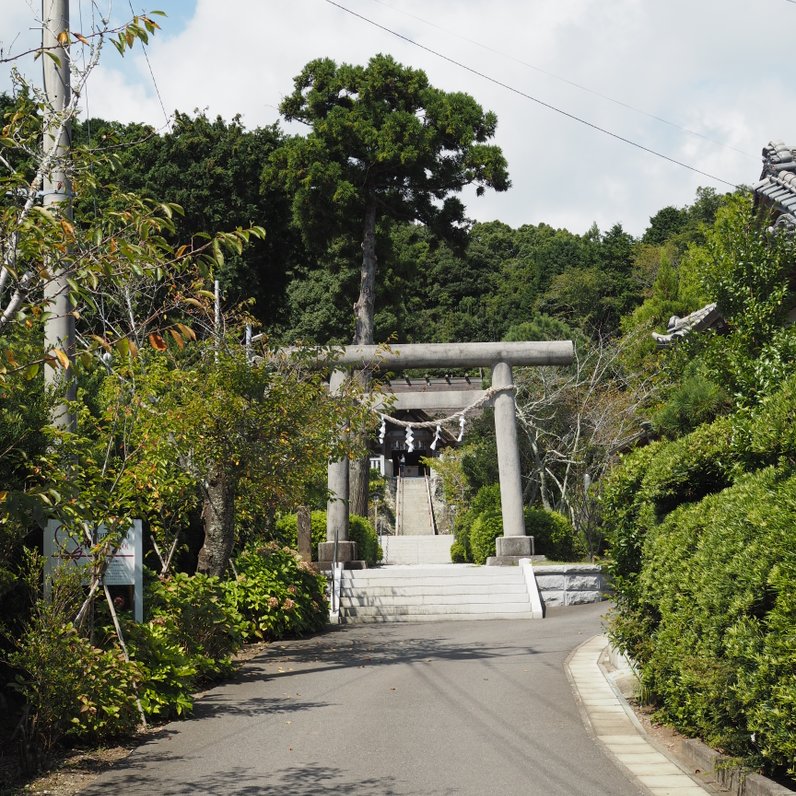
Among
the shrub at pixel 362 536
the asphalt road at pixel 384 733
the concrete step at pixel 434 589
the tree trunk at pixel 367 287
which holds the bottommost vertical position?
the asphalt road at pixel 384 733

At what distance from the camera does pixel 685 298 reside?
3341 cm

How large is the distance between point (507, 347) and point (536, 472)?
721 cm

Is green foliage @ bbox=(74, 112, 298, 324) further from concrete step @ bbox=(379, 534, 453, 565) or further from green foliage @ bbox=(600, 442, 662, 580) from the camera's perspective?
green foliage @ bbox=(600, 442, 662, 580)

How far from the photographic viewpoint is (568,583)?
20406mm

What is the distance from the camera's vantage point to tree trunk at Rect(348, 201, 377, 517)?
1035 inches

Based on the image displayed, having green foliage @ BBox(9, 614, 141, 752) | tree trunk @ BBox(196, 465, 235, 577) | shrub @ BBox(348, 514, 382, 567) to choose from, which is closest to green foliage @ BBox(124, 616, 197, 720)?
green foliage @ BBox(9, 614, 141, 752)

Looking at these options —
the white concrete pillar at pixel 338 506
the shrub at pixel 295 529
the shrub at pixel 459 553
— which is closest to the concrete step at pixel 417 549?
the shrub at pixel 459 553

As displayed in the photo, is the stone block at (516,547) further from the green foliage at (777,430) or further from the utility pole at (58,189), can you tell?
the utility pole at (58,189)

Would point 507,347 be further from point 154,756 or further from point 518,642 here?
point 154,756

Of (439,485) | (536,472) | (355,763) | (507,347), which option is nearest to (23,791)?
(355,763)

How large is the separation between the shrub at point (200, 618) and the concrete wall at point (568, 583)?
373 inches

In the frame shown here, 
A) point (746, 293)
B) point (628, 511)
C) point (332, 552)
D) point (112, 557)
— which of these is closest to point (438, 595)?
point (332, 552)

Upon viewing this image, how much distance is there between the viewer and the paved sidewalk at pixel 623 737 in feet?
21.4

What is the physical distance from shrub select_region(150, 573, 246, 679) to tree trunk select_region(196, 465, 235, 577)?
2.25 feet
